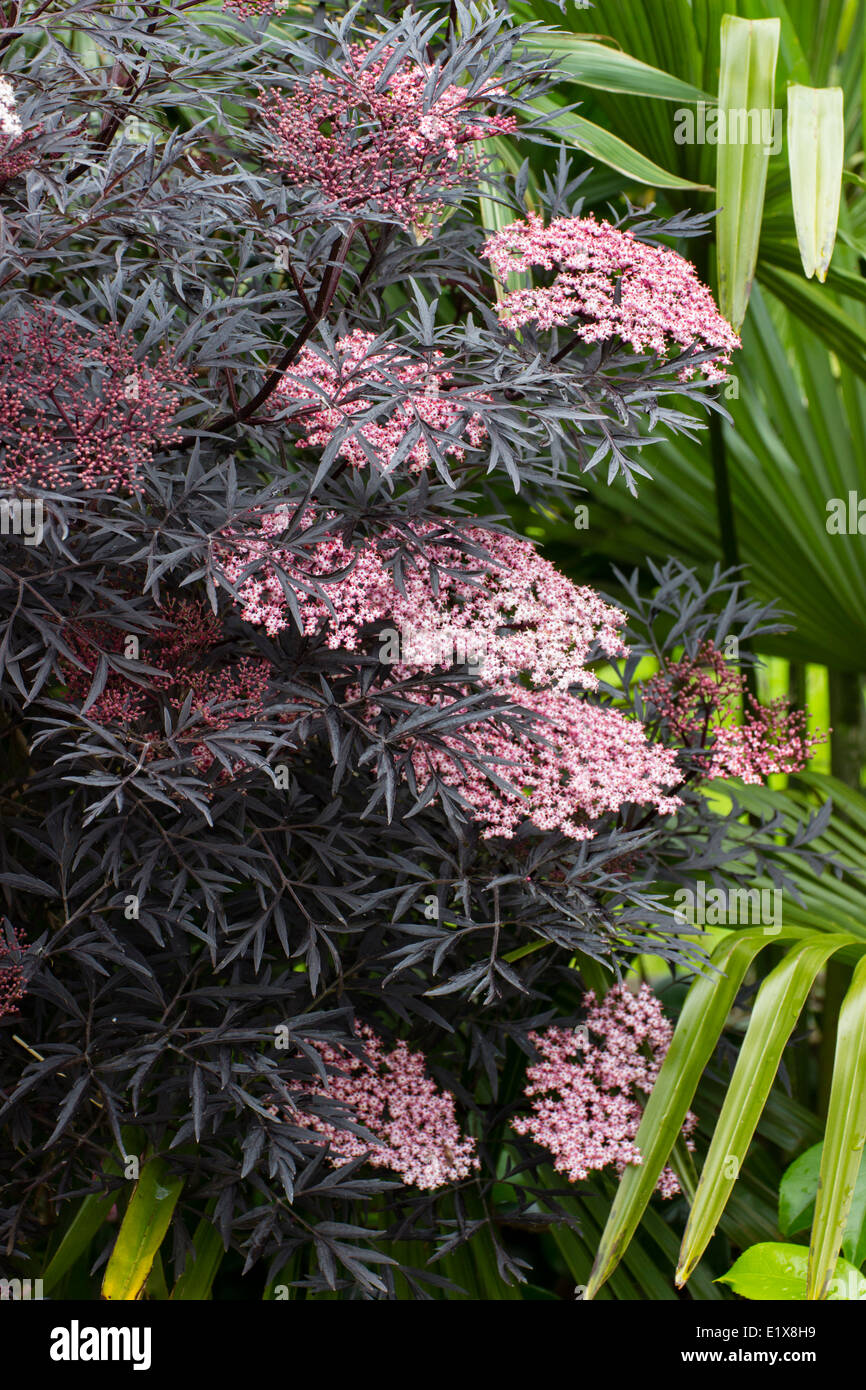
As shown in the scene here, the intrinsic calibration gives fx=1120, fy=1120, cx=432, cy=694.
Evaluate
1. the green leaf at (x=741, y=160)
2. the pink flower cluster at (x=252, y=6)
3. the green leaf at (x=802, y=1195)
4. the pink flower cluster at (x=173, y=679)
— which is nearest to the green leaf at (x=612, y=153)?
the green leaf at (x=741, y=160)

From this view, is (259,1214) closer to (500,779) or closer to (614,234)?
(500,779)

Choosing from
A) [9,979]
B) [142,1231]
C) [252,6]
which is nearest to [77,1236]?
[142,1231]

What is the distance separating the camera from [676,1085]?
114 cm

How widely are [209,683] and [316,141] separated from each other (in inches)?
19.4

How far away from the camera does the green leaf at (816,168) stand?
111 cm

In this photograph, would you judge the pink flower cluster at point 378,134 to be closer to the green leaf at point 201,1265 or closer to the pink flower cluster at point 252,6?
the pink flower cluster at point 252,6

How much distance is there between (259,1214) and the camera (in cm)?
109

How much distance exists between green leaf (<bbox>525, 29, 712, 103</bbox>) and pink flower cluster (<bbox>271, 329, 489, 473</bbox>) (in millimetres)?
482

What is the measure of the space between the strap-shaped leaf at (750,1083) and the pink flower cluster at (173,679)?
1.91ft

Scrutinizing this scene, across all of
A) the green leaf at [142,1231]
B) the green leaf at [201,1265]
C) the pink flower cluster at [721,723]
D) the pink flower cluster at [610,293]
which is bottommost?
the green leaf at [201,1265]

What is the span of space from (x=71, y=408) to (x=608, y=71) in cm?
79

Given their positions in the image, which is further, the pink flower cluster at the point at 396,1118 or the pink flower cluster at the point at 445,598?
the pink flower cluster at the point at 396,1118

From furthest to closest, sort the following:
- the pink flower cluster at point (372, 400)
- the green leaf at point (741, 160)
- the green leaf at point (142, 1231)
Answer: the green leaf at point (741, 160)
the green leaf at point (142, 1231)
the pink flower cluster at point (372, 400)

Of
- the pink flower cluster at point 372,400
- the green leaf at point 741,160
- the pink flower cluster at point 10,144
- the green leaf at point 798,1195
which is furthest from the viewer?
the green leaf at point 798,1195
